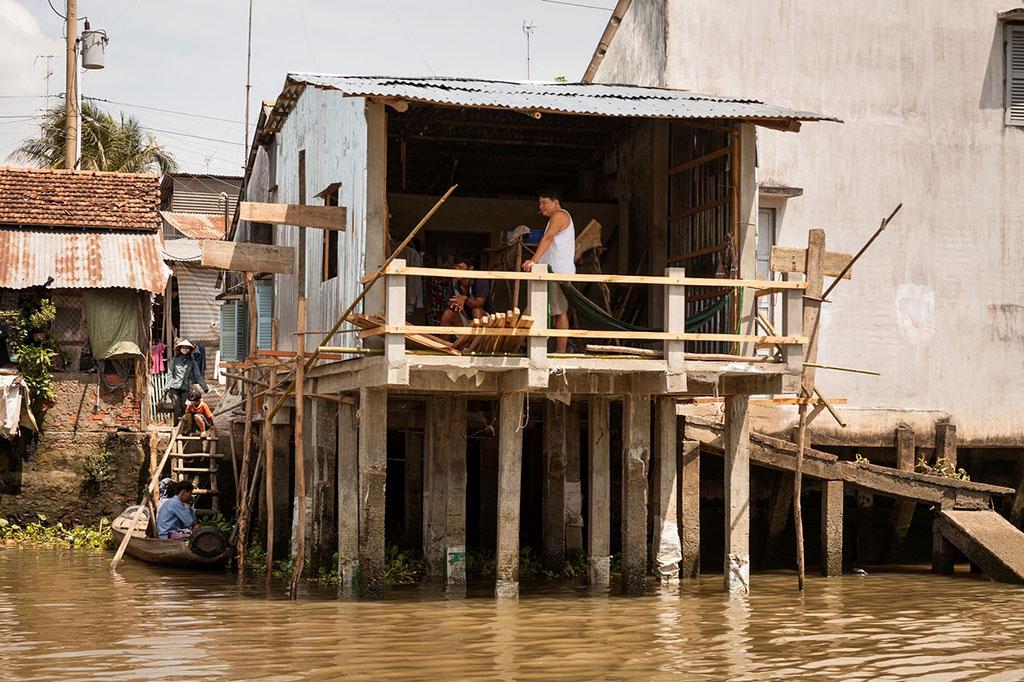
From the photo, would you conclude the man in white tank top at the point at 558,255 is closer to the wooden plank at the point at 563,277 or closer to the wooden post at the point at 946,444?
the wooden plank at the point at 563,277

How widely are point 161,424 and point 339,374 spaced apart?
38.4ft

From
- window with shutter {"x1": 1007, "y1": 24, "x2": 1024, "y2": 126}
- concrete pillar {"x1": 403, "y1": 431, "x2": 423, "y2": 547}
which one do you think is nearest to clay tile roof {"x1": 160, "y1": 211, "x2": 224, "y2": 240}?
concrete pillar {"x1": 403, "y1": 431, "x2": 423, "y2": 547}

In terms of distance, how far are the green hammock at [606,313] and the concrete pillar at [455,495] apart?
7.25 feet

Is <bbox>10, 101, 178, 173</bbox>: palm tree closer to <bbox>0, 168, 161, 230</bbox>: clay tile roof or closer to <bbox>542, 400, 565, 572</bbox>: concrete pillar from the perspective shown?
<bbox>0, 168, 161, 230</bbox>: clay tile roof

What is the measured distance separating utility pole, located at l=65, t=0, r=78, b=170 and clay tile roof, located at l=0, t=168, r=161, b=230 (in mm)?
4609

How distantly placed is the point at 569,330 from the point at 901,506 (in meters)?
7.77

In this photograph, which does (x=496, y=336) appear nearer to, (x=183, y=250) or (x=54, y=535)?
(x=54, y=535)

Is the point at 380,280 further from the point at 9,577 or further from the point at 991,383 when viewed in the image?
the point at 991,383

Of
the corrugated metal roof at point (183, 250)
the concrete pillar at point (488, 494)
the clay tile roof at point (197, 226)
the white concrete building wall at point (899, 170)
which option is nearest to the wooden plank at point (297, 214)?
the concrete pillar at point (488, 494)

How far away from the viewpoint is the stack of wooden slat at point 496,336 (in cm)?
1449

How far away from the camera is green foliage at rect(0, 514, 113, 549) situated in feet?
75.9

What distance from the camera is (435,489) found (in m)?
17.8

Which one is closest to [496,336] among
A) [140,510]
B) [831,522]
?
[831,522]

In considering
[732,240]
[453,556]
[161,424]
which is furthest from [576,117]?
[161,424]
